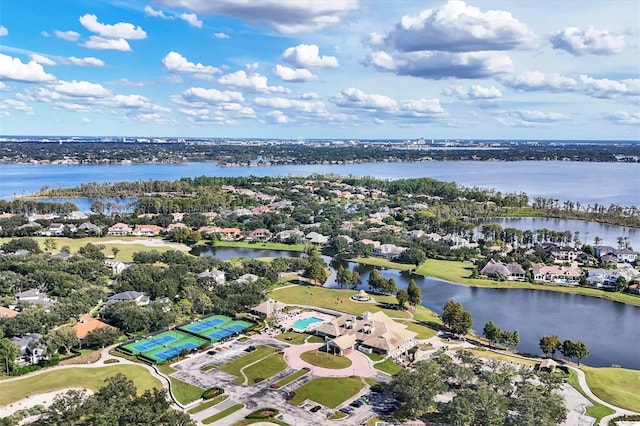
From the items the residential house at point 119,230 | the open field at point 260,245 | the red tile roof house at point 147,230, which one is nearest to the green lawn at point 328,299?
the open field at point 260,245

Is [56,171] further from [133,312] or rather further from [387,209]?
[133,312]

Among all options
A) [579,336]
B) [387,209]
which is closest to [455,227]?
[387,209]

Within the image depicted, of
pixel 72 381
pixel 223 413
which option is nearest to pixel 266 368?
pixel 223 413

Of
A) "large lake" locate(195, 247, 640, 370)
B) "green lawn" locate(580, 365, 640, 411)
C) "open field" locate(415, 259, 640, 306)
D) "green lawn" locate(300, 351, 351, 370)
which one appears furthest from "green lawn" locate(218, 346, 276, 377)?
"open field" locate(415, 259, 640, 306)

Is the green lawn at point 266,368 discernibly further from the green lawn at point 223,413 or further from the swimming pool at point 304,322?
the swimming pool at point 304,322

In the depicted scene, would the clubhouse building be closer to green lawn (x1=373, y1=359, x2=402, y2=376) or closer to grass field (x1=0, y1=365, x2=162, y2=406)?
green lawn (x1=373, y1=359, x2=402, y2=376)
